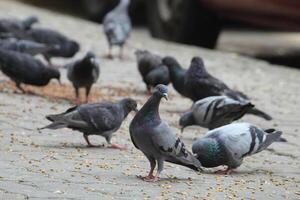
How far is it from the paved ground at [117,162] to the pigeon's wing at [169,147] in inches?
5.8

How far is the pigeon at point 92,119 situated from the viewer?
6293 mm

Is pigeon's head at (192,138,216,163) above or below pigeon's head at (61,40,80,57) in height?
above

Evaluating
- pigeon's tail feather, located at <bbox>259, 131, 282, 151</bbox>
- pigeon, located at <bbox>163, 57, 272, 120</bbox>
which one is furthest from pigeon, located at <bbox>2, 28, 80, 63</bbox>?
pigeon's tail feather, located at <bbox>259, 131, 282, 151</bbox>

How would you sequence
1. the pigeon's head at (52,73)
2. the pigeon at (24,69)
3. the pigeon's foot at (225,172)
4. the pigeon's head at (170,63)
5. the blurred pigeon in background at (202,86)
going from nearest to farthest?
the pigeon's foot at (225,172) → the blurred pigeon in background at (202,86) → the pigeon at (24,69) → the pigeon's head at (52,73) → the pigeon's head at (170,63)

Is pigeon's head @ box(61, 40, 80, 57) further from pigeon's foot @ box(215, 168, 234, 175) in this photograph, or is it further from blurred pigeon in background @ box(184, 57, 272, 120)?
pigeon's foot @ box(215, 168, 234, 175)

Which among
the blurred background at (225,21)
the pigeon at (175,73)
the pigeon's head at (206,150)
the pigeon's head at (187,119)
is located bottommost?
the blurred background at (225,21)

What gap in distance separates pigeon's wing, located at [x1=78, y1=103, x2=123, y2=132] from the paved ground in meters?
0.19

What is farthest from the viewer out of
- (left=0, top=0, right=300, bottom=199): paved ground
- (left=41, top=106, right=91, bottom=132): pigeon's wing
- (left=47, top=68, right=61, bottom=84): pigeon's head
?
(left=47, top=68, right=61, bottom=84): pigeon's head

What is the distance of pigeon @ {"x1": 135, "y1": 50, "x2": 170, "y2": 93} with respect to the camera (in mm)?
8930

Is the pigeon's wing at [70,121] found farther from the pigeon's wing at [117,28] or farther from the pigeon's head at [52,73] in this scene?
the pigeon's wing at [117,28]

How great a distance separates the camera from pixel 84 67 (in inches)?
330

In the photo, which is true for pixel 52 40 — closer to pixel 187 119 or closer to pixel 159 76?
pixel 159 76

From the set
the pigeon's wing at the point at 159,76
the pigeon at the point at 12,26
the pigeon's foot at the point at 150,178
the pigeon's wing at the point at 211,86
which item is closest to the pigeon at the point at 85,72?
the pigeon's wing at the point at 159,76

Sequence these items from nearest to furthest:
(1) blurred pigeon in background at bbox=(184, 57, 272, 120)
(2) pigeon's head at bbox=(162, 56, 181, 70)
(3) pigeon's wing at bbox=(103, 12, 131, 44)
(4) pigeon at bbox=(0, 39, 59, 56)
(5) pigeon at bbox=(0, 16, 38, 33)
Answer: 1. (1) blurred pigeon in background at bbox=(184, 57, 272, 120)
2. (2) pigeon's head at bbox=(162, 56, 181, 70)
3. (4) pigeon at bbox=(0, 39, 59, 56)
4. (5) pigeon at bbox=(0, 16, 38, 33)
5. (3) pigeon's wing at bbox=(103, 12, 131, 44)
